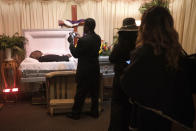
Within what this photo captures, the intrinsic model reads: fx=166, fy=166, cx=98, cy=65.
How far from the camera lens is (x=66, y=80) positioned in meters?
2.71

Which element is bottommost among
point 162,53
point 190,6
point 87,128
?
point 87,128

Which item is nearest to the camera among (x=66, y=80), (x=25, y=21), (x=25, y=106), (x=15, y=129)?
(x=15, y=129)

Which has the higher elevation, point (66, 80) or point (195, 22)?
point (195, 22)

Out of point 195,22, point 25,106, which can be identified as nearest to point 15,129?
point 25,106

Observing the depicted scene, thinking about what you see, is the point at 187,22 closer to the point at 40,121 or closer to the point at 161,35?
the point at 161,35

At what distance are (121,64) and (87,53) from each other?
27.2 inches

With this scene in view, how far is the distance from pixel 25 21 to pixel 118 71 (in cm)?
256

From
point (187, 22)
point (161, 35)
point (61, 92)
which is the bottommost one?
point (61, 92)

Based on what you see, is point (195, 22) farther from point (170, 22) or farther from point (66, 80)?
point (66, 80)

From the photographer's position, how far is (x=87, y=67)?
2.40 meters

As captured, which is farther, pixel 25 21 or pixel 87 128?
pixel 25 21

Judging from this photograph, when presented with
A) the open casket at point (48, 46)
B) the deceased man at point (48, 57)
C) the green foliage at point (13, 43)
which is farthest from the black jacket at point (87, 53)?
the green foliage at point (13, 43)

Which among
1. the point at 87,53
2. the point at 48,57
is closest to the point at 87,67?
the point at 87,53

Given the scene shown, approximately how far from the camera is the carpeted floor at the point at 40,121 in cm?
235
